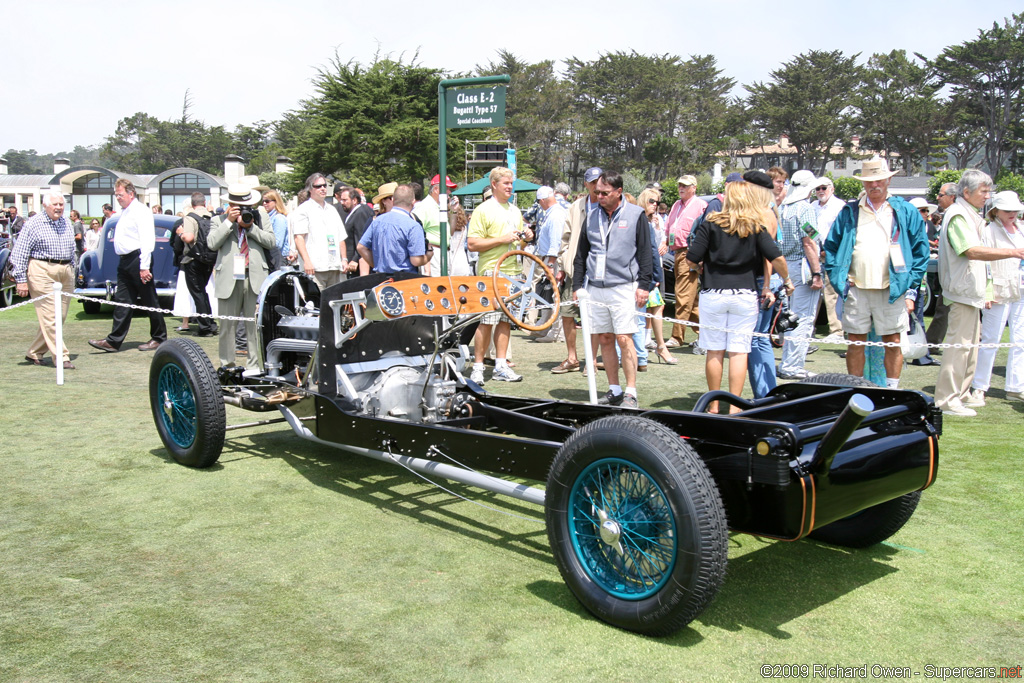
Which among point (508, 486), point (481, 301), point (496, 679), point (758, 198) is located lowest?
point (496, 679)

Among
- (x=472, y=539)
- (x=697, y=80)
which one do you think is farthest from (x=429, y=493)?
(x=697, y=80)

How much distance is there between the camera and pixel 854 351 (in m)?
6.80

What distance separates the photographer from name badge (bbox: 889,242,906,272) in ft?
21.3

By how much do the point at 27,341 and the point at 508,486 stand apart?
968cm

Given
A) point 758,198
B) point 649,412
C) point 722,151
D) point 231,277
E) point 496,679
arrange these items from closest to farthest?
point 496,679 < point 649,412 < point 758,198 < point 231,277 < point 722,151

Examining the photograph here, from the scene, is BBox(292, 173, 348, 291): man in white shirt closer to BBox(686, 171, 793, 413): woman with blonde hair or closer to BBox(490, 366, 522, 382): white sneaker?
BBox(490, 366, 522, 382): white sneaker

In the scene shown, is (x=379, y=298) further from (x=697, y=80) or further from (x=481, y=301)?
(x=697, y=80)

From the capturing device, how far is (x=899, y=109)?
74.9m

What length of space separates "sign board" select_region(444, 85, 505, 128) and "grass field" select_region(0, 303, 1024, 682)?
7.51m

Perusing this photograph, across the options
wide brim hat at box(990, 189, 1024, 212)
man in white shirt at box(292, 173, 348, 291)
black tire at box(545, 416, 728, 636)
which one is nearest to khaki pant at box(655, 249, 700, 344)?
wide brim hat at box(990, 189, 1024, 212)

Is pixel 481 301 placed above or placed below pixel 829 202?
below

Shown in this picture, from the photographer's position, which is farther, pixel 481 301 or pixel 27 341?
pixel 27 341

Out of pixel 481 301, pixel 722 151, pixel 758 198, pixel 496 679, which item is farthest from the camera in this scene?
pixel 722 151

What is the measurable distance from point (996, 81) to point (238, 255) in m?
77.5
